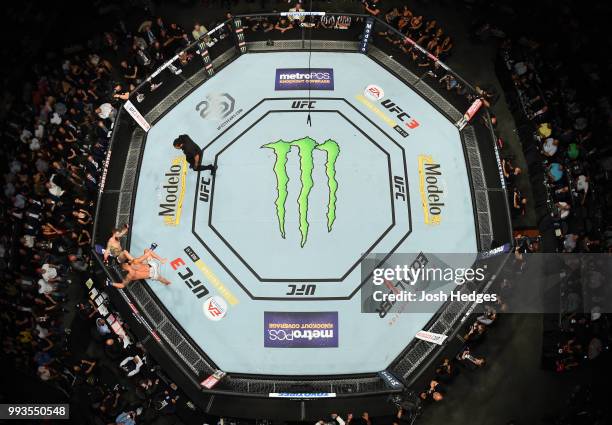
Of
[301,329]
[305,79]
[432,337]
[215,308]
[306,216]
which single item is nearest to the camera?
[432,337]

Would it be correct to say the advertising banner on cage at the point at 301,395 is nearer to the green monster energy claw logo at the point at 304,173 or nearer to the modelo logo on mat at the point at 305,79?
the green monster energy claw logo at the point at 304,173

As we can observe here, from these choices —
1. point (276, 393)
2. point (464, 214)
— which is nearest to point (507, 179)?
point (464, 214)

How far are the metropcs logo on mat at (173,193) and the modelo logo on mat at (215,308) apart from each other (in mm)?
2130

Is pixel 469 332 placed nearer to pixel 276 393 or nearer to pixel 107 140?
pixel 276 393

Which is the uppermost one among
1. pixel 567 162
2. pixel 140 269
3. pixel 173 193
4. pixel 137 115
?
pixel 137 115

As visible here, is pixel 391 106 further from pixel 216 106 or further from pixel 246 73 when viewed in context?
pixel 216 106

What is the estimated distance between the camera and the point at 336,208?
1341cm

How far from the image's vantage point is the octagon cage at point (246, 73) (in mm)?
11391

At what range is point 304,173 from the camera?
1370 cm

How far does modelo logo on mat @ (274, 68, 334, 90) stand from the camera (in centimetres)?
1502

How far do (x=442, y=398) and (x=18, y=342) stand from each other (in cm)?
935

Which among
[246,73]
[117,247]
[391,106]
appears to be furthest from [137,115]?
[391,106]

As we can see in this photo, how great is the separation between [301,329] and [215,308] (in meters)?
2.03

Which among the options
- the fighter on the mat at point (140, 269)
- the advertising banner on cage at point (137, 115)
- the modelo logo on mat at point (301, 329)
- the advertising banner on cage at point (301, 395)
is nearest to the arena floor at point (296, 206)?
the modelo logo on mat at point (301, 329)
